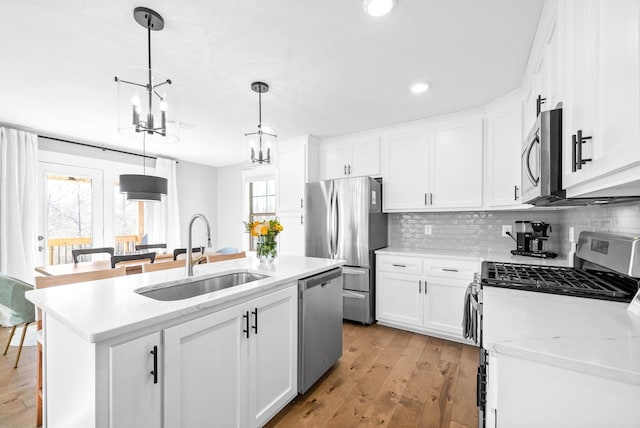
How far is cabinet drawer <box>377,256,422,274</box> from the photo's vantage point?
3.05m

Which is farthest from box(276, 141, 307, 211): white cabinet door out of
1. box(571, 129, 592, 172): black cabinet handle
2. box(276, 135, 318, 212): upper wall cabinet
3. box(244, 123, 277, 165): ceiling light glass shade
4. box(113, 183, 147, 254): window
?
box(571, 129, 592, 172): black cabinet handle

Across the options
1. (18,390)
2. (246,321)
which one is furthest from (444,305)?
(18,390)

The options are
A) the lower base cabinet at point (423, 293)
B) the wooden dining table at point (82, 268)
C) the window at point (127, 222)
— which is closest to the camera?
the wooden dining table at point (82, 268)

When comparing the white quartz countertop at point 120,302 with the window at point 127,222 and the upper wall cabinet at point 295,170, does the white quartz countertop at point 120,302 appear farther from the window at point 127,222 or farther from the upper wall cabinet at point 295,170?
the window at point 127,222

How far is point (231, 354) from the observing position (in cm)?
137

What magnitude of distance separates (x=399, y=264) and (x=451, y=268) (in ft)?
1.81

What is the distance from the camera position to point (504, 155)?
2713 millimetres

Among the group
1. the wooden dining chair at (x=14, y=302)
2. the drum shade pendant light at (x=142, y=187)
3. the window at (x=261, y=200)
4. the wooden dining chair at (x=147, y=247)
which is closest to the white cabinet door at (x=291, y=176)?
the window at (x=261, y=200)

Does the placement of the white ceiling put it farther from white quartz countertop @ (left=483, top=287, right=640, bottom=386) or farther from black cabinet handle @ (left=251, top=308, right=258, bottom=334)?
black cabinet handle @ (left=251, top=308, right=258, bottom=334)

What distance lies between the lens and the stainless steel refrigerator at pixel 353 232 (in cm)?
327

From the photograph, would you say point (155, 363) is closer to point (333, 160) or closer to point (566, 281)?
point (566, 281)

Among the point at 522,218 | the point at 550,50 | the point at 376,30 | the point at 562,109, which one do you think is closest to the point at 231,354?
the point at 562,109

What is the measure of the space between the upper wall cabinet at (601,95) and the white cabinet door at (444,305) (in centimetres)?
196

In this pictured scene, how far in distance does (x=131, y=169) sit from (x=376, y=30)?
4.72 m
